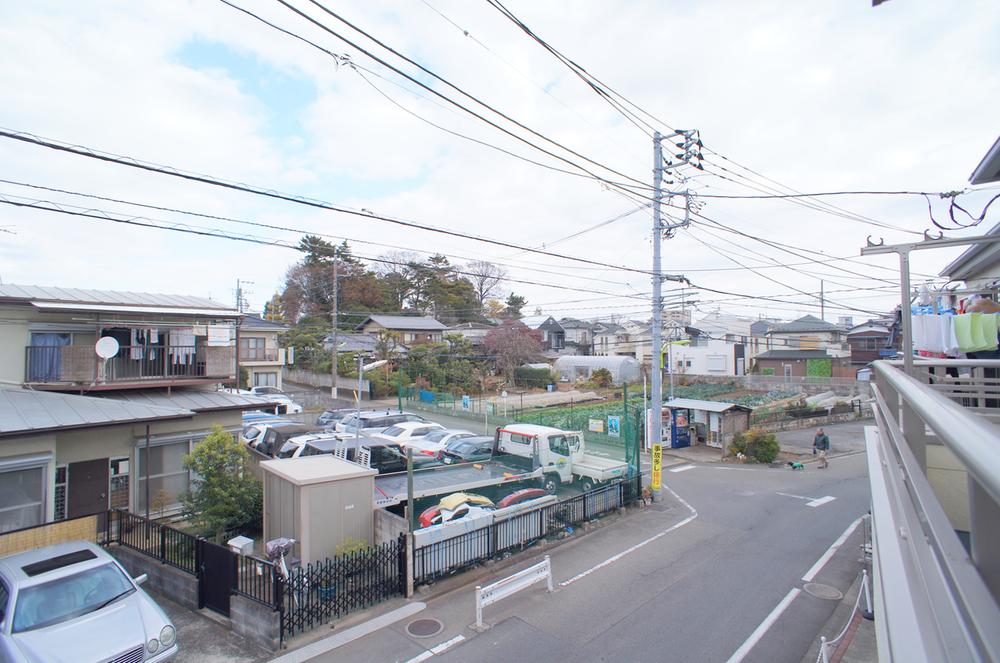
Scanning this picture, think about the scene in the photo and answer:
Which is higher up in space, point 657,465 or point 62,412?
point 62,412

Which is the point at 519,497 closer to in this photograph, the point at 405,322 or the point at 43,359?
the point at 43,359

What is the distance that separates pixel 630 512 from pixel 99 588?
12.1 meters

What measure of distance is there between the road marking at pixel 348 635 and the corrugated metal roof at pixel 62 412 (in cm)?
704

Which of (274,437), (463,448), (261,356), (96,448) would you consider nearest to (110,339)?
(96,448)

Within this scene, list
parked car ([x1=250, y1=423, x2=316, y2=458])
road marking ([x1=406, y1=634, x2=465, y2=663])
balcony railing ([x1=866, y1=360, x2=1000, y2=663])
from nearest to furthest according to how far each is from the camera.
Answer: balcony railing ([x1=866, y1=360, x2=1000, y2=663]) < road marking ([x1=406, y1=634, x2=465, y2=663]) < parked car ([x1=250, y1=423, x2=316, y2=458])

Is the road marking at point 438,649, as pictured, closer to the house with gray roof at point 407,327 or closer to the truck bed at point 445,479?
the truck bed at point 445,479

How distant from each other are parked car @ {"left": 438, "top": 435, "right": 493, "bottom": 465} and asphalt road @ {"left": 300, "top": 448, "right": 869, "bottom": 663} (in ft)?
15.9

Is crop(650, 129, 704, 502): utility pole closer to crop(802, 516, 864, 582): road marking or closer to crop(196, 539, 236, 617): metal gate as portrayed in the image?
crop(802, 516, 864, 582): road marking

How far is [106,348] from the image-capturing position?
1348 centimetres

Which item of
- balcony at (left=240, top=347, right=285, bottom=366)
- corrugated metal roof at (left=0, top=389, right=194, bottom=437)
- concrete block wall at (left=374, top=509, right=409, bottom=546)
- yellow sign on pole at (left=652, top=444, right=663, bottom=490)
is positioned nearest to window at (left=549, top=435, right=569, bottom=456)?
yellow sign on pole at (left=652, top=444, right=663, bottom=490)

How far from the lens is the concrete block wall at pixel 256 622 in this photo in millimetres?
8047

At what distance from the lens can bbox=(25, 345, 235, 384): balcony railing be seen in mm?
13539

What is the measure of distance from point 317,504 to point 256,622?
7.49 feet

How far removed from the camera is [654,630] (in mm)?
8602
